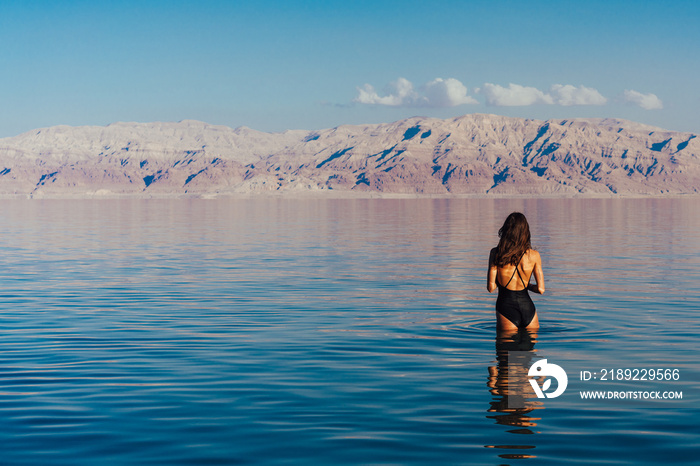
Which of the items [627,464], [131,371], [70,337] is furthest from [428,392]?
[70,337]

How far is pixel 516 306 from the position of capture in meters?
Answer: 12.4

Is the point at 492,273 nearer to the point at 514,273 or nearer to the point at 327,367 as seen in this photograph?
the point at 514,273

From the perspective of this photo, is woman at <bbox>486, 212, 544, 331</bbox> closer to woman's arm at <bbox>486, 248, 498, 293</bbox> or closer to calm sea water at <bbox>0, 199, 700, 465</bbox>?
woman's arm at <bbox>486, 248, 498, 293</bbox>

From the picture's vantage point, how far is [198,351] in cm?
1389

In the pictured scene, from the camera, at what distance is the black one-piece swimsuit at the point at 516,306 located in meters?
12.3

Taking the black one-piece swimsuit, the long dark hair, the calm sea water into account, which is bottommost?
the calm sea water

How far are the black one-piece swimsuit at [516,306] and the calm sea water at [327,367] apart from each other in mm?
487

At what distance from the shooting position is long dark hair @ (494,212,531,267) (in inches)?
457

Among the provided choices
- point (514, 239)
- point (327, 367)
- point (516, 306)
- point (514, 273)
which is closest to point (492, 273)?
point (514, 273)

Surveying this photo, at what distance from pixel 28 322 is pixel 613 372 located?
41.2 feet

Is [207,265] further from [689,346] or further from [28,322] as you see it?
[689,346]

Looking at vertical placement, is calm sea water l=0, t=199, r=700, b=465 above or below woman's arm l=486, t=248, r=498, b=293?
below

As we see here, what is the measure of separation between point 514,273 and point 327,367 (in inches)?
131

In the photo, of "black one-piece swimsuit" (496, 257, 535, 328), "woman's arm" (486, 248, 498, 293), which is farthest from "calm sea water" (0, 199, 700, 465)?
"woman's arm" (486, 248, 498, 293)
